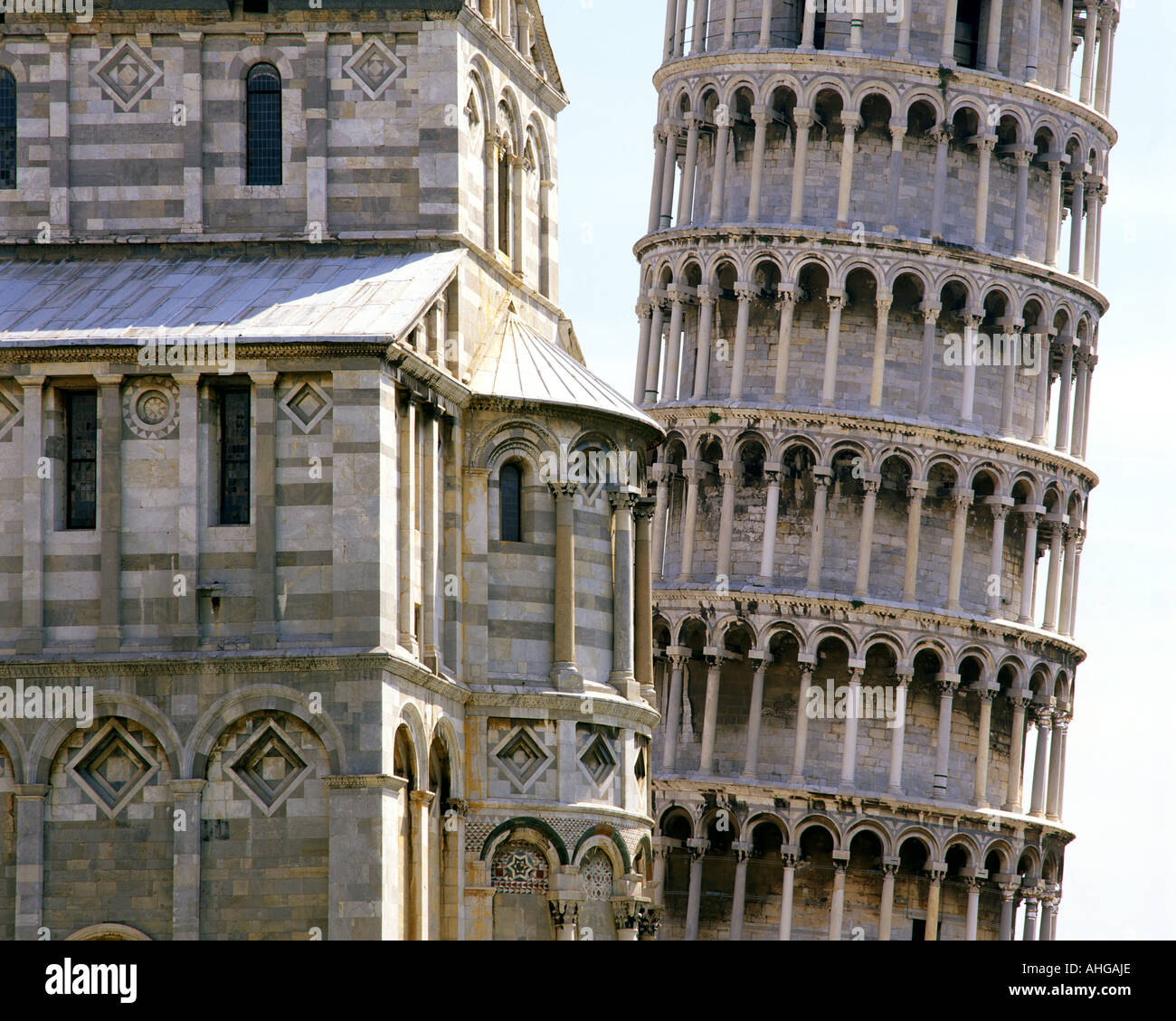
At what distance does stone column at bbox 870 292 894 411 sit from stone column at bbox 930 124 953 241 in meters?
2.77

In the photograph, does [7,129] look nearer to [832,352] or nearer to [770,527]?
[770,527]

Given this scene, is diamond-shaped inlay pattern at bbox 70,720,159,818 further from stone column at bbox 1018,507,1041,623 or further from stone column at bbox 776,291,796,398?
stone column at bbox 1018,507,1041,623

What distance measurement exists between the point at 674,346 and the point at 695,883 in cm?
1599

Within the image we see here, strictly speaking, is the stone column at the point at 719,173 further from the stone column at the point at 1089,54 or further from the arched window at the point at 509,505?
the arched window at the point at 509,505

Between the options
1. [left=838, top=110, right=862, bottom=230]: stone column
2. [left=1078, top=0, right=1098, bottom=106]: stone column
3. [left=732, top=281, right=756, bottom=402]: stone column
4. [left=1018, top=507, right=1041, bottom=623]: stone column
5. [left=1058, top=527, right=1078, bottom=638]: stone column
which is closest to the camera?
[left=732, top=281, right=756, bottom=402]: stone column

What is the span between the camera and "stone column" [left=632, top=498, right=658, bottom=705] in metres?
62.0

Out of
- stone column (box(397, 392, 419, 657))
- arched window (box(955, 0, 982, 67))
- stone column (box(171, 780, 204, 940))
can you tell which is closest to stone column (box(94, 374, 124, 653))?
stone column (box(397, 392, 419, 657))

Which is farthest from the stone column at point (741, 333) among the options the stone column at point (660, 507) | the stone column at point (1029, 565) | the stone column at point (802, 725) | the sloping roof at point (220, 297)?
the sloping roof at point (220, 297)

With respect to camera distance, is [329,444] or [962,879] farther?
[962,879]

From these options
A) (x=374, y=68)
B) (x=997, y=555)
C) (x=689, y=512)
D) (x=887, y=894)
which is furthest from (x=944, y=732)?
(x=374, y=68)

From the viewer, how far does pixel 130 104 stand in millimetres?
59844
